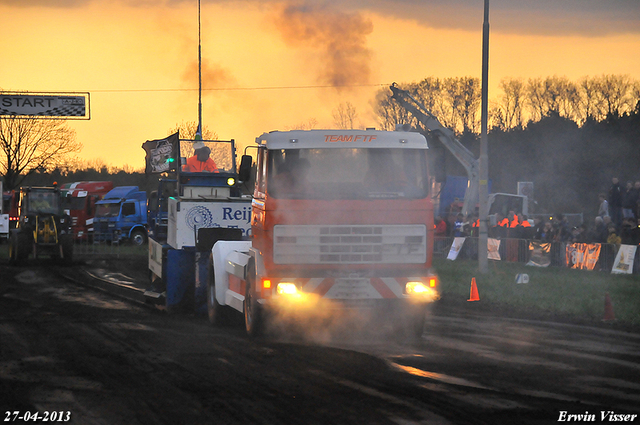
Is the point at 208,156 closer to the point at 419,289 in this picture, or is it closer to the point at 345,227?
the point at 345,227

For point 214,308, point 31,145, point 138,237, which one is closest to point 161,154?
point 214,308

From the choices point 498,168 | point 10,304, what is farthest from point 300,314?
point 498,168

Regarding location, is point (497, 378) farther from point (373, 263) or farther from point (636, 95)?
point (636, 95)

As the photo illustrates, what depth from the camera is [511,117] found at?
68438 millimetres

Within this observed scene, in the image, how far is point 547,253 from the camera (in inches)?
933

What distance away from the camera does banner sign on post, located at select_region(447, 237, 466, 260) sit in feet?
92.4

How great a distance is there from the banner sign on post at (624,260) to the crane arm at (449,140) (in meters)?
14.7

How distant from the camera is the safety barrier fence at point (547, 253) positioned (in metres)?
21.2

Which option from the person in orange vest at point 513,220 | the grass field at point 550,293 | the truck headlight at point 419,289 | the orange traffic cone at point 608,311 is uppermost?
the person in orange vest at point 513,220

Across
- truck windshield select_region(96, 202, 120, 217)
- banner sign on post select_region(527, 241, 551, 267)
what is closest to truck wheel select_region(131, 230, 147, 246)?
truck windshield select_region(96, 202, 120, 217)

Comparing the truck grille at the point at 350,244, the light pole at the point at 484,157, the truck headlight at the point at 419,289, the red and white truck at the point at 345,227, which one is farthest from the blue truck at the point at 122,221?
the truck headlight at the point at 419,289

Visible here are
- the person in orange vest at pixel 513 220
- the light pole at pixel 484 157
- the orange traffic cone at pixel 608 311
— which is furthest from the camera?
the person in orange vest at pixel 513 220

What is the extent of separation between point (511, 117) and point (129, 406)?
64554 millimetres

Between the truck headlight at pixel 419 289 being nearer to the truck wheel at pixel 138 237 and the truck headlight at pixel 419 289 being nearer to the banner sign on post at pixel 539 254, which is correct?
the banner sign on post at pixel 539 254
